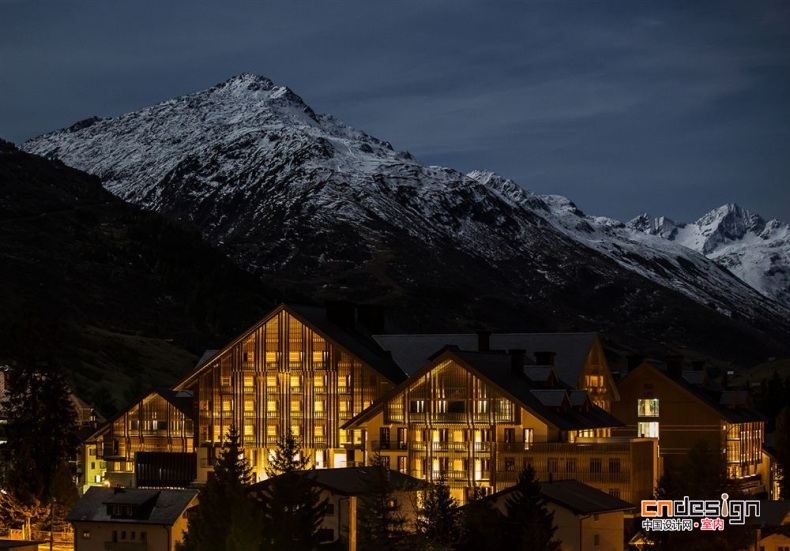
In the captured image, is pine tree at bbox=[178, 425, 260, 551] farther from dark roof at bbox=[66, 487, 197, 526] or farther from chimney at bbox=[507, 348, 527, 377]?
chimney at bbox=[507, 348, 527, 377]

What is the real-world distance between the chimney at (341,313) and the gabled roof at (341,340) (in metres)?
0.45

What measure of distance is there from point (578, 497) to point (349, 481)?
1447 centimetres

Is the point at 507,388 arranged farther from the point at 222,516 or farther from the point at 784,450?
the point at 784,450

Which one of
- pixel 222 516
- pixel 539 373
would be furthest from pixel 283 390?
pixel 222 516

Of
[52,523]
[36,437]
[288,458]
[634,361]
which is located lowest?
[52,523]

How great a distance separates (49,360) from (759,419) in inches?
2509

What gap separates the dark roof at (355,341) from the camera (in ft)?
373

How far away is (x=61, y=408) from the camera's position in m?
105

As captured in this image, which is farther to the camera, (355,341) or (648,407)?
(648,407)

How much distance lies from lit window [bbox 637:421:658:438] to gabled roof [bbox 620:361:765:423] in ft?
13.1

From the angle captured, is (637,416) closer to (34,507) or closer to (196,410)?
(196,410)

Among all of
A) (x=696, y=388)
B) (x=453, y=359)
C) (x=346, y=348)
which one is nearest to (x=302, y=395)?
(x=346, y=348)

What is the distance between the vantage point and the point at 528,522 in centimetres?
7850

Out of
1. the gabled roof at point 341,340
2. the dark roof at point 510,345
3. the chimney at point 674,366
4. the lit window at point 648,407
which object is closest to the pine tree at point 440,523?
the gabled roof at point 341,340
